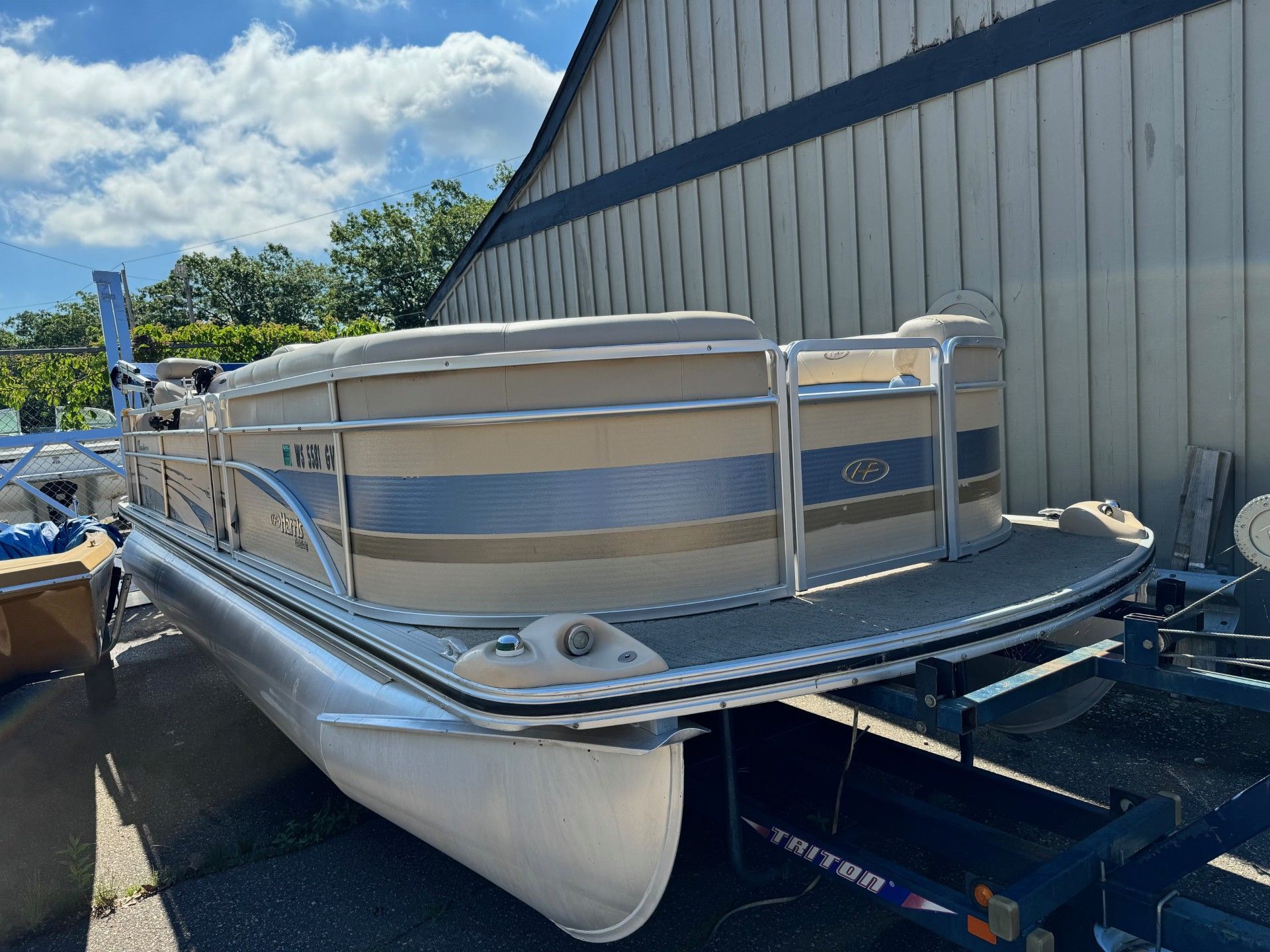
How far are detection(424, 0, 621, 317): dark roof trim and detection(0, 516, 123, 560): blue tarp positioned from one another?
15.7 ft

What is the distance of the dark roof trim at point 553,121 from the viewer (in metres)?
7.68

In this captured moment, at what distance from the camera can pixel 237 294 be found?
45094mm

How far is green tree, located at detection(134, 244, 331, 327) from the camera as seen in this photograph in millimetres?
44156

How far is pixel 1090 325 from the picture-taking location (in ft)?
16.5

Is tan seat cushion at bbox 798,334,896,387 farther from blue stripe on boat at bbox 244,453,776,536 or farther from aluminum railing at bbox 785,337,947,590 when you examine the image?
blue stripe on boat at bbox 244,453,776,536

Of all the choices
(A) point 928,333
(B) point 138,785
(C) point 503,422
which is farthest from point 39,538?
(A) point 928,333

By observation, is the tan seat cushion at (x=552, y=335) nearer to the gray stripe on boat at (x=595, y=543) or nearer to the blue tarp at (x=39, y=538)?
the gray stripe on boat at (x=595, y=543)

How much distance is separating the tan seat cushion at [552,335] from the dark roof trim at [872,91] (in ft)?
11.1

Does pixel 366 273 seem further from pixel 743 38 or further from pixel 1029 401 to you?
pixel 1029 401

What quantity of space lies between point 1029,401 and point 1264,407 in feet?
3.91

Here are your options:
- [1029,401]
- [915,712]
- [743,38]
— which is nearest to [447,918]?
[915,712]

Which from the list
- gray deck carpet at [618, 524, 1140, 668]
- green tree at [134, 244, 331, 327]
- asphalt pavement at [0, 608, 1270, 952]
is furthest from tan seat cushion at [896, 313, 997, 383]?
green tree at [134, 244, 331, 327]

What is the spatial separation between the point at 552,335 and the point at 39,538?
4903mm

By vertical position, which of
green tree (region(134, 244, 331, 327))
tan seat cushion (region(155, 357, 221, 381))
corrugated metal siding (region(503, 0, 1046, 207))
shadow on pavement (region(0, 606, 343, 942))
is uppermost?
green tree (region(134, 244, 331, 327))
